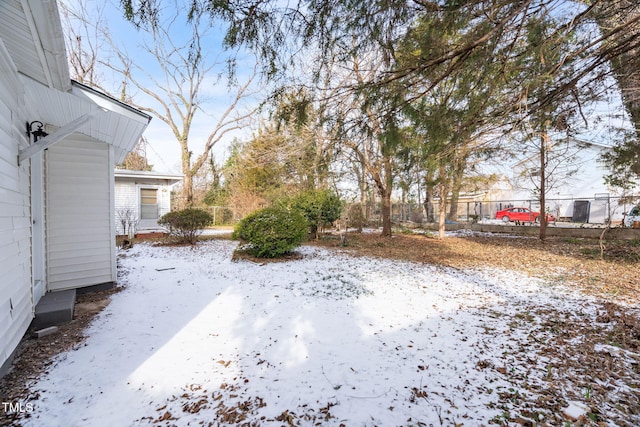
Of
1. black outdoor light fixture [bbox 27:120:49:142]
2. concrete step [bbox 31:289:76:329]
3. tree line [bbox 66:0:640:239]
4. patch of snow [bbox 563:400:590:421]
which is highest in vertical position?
tree line [bbox 66:0:640:239]

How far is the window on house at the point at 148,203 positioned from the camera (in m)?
12.3

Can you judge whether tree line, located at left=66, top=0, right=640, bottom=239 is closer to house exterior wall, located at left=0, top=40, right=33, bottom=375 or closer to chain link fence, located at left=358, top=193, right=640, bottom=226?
house exterior wall, located at left=0, top=40, right=33, bottom=375

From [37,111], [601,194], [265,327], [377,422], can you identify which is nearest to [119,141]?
[37,111]

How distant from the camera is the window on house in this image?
12289mm

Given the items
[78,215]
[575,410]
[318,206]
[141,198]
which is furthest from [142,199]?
[575,410]

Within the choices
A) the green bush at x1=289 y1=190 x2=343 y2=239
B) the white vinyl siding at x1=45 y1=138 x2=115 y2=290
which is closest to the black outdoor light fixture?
the white vinyl siding at x1=45 y1=138 x2=115 y2=290

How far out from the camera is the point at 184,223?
30.5 ft

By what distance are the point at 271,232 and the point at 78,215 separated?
3.73 m

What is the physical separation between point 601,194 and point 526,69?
17090mm

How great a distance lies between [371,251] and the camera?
852 cm

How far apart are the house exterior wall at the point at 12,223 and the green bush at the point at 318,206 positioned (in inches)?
288

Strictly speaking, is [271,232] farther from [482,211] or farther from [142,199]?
[482,211]

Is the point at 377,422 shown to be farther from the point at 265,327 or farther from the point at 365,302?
the point at 365,302

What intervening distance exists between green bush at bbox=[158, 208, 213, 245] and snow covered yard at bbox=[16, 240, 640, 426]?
4739 millimetres
